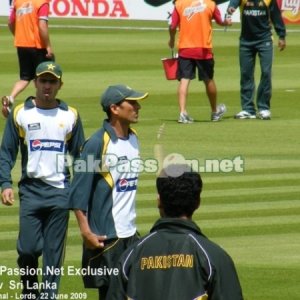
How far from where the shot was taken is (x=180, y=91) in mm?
20031

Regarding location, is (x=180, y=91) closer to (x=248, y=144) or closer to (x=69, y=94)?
(x=248, y=144)

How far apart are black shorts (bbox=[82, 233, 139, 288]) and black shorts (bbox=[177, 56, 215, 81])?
451 inches

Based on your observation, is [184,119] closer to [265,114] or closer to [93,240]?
[265,114]

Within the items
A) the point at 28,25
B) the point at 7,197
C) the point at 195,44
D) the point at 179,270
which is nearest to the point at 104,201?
the point at 7,197

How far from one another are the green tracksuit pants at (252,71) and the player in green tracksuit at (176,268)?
14658 millimetres

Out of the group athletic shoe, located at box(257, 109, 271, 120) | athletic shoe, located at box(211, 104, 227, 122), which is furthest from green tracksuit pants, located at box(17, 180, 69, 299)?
athletic shoe, located at box(257, 109, 271, 120)

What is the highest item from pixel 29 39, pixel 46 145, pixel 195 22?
pixel 46 145

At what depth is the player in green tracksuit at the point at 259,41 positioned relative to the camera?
20812mm

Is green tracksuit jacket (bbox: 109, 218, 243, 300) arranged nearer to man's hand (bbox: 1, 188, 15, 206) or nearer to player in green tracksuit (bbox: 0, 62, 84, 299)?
man's hand (bbox: 1, 188, 15, 206)

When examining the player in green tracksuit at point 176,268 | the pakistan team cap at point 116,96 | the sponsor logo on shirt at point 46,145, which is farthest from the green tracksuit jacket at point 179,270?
the sponsor logo on shirt at point 46,145

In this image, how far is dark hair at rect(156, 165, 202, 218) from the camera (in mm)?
6363

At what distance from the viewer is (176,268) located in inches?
241

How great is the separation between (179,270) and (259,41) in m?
15.0

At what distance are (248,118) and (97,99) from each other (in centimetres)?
331
